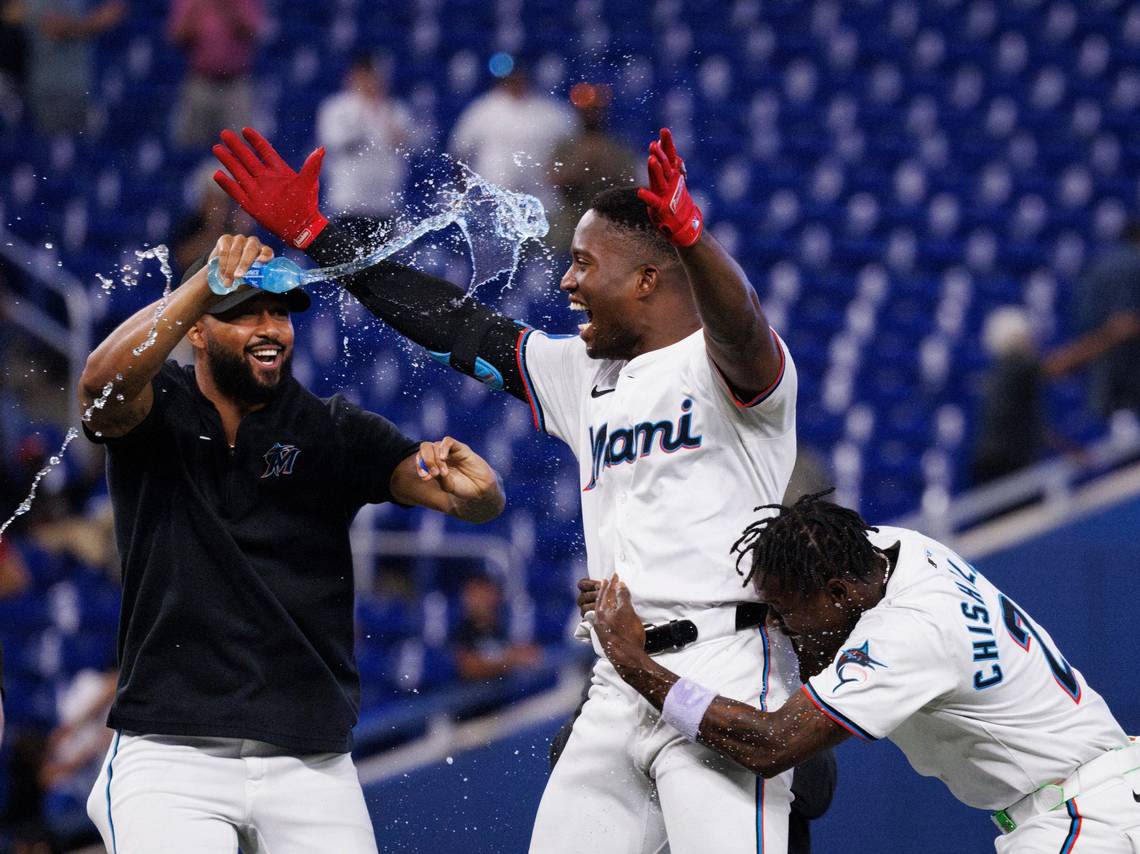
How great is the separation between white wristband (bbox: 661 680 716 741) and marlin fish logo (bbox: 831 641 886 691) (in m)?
0.30

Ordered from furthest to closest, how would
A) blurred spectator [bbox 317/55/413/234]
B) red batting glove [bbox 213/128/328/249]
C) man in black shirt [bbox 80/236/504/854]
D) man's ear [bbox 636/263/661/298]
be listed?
1. blurred spectator [bbox 317/55/413/234]
2. red batting glove [bbox 213/128/328/249]
3. man's ear [bbox 636/263/661/298]
4. man in black shirt [bbox 80/236/504/854]

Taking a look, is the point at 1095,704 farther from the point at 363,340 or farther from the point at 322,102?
the point at 322,102

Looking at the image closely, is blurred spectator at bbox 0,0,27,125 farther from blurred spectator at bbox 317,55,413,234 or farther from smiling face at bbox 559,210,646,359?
smiling face at bbox 559,210,646,359

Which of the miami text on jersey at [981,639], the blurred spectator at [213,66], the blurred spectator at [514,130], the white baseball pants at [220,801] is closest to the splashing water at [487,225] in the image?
the white baseball pants at [220,801]

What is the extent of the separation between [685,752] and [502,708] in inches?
159

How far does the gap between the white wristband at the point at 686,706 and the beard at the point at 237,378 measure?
1.31 meters

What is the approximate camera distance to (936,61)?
12031 millimetres

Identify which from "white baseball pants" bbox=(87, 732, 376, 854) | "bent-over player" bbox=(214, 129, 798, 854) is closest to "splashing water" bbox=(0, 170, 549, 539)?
"bent-over player" bbox=(214, 129, 798, 854)

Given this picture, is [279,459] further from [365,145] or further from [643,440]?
[365,145]

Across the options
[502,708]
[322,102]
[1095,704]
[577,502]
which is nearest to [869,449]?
[577,502]

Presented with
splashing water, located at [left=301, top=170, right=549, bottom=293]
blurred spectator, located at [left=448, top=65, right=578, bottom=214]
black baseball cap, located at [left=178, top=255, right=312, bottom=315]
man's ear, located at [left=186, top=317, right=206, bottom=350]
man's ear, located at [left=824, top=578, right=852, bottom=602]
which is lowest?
man's ear, located at [left=824, top=578, right=852, bottom=602]

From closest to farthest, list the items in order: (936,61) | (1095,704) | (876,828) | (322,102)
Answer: (1095,704) → (876,828) → (322,102) → (936,61)

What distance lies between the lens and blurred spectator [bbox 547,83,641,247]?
5680mm

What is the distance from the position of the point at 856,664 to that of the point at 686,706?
0.40 metres
